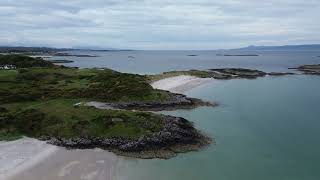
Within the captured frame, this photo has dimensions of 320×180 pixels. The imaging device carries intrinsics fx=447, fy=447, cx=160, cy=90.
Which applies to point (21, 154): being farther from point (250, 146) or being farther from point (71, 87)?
point (71, 87)

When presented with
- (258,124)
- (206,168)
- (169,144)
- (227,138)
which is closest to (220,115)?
(258,124)

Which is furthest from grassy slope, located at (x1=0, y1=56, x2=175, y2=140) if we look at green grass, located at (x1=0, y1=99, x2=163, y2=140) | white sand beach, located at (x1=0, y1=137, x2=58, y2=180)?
white sand beach, located at (x1=0, y1=137, x2=58, y2=180)

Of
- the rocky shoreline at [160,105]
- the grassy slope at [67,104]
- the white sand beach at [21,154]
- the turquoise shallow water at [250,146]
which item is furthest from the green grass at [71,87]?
the white sand beach at [21,154]

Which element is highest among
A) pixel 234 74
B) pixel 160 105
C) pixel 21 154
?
pixel 160 105

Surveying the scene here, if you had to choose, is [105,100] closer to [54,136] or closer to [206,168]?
[54,136]

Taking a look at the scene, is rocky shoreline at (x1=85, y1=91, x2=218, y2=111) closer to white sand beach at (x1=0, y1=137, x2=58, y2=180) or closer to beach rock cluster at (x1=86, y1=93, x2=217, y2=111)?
beach rock cluster at (x1=86, y1=93, x2=217, y2=111)

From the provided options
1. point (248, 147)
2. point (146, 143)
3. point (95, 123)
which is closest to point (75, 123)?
point (95, 123)
